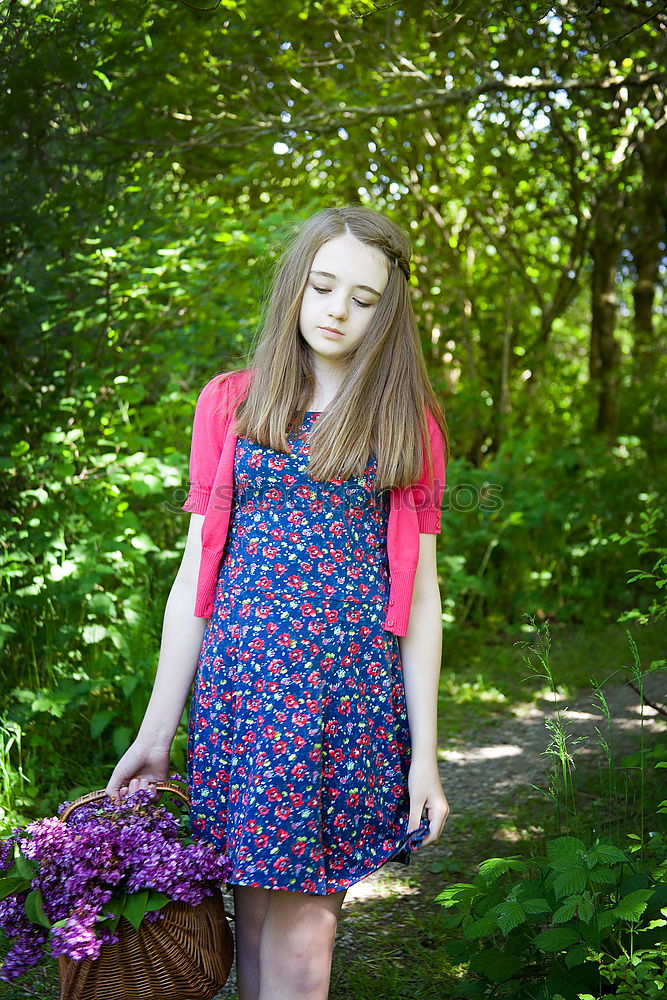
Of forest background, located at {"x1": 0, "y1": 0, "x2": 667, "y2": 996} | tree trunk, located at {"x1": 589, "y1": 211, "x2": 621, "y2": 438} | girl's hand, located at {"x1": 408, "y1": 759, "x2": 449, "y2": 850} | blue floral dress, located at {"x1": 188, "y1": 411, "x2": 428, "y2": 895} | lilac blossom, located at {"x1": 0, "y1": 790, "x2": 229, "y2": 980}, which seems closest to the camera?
lilac blossom, located at {"x1": 0, "y1": 790, "x2": 229, "y2": 980}

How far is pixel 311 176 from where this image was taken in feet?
19.0

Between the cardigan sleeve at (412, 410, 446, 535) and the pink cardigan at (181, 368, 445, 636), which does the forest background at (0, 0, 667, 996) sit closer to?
the pink cardigan at (181, 368, 445, 636)

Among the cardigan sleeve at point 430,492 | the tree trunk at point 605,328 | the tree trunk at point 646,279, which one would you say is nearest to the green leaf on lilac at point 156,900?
the cardigan sleeve at point 430,492

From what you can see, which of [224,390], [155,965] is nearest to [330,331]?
[224,390]

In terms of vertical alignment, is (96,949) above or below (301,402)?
below

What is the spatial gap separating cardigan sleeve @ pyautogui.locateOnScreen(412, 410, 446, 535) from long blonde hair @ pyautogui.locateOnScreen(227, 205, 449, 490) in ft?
0.09

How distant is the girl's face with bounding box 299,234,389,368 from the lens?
1.92 metres

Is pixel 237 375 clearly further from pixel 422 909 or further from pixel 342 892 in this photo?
pixel 422 909

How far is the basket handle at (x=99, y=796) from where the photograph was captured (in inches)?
70.1

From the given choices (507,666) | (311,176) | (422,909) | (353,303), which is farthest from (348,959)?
(311,176)

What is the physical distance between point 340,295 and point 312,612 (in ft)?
2.06

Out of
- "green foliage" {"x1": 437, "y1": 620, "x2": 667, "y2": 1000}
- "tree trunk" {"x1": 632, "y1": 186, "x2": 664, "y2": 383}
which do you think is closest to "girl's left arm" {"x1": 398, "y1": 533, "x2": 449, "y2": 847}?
"green foliage" {"x1": 437, "y1": 620, "x2": 667, "y2": 1000}

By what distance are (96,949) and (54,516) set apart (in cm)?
227

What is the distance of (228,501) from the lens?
1914mm
